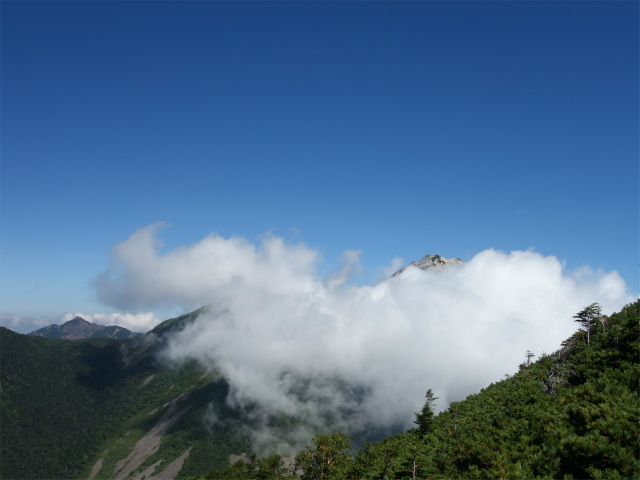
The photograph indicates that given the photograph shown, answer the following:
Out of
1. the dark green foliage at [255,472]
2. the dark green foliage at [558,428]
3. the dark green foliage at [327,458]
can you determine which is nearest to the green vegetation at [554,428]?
the dark green foliage at [558,428]

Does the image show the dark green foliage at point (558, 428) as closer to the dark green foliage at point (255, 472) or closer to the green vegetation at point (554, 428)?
the green vegetation at point (554, 428)

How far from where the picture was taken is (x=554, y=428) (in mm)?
23750

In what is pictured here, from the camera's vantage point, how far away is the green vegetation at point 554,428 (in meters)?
19.4

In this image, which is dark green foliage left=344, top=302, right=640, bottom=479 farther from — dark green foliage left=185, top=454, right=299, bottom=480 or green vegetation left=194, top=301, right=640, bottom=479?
dark green foliage left=185, top=454, right=299, bottom=480

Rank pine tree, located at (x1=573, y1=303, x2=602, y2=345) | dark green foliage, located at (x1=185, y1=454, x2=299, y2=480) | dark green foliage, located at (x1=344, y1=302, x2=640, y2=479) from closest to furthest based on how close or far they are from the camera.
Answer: dark green foliage, located at (x1=344, y1=302, x2=640, y2=479) → pine tree, located at (x1=573, y1=303, x2=602, y2=345) → dark green foliage, located at (x1=185, y1=454, x2=299, y2=480)

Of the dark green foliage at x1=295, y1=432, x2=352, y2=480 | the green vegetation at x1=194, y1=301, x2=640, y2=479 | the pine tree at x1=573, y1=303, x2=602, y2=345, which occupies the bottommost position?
the dark green foliage at x1=295, y1=432, x2=352, y2=480

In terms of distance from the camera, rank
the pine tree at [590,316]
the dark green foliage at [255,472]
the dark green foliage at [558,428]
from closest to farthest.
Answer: the dark green foliage at [558,428]
the pine tree at [590,316]
the dark green foliage at [255,472]

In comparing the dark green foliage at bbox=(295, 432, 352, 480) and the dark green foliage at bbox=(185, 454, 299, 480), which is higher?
the dark green foliage at bbox=(295, 432, 352, 480)

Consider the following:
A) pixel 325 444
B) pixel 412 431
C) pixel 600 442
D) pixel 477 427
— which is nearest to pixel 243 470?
pixel 325 444

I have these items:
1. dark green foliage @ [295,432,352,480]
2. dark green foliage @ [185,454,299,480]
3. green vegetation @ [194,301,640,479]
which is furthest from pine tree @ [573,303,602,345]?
dark green foliage @ [185,454,299,480]

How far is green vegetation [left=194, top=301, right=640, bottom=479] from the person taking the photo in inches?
762

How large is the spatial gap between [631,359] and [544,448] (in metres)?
14.5

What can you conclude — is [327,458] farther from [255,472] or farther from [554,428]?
[255,472]

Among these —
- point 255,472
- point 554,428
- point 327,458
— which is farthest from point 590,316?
point 255,472
